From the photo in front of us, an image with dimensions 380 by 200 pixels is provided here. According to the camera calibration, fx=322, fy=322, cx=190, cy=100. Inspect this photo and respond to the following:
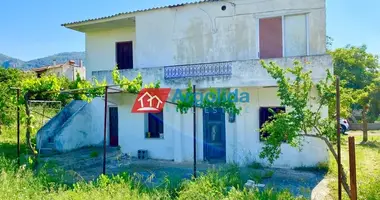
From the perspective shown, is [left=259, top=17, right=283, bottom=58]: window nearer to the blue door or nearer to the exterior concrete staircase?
the blue door

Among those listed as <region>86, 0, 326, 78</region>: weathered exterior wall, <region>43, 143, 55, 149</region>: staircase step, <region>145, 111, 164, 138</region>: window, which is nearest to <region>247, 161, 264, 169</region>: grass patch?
<region>86, 0, 326, 78</region>: weathered exterior wall

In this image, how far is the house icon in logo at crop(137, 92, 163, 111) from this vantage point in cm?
961

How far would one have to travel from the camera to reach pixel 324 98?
7.84m

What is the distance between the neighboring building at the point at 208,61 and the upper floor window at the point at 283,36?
0.12 feet

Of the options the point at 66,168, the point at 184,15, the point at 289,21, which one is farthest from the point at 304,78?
the point at 66,168

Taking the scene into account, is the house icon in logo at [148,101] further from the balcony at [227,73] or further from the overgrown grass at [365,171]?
the overgrown grass at [365,171]

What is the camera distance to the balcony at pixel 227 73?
11.4 meters

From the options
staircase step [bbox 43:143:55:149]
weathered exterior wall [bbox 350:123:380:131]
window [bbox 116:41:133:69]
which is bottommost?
weathered exterior wall [bbox 350:123:380:131]

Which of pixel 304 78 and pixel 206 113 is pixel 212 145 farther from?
pixel 304 78

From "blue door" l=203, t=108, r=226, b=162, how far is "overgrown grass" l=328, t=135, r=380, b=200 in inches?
177

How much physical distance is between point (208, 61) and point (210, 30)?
134 cm

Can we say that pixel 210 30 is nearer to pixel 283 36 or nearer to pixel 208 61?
pixel 208 61

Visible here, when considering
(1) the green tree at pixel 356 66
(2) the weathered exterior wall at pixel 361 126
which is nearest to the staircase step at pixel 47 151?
(1) the green tree at pixel 356 66

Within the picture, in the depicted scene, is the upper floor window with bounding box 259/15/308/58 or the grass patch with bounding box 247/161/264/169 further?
the upper floor window with bounding box 259/15/308/58
